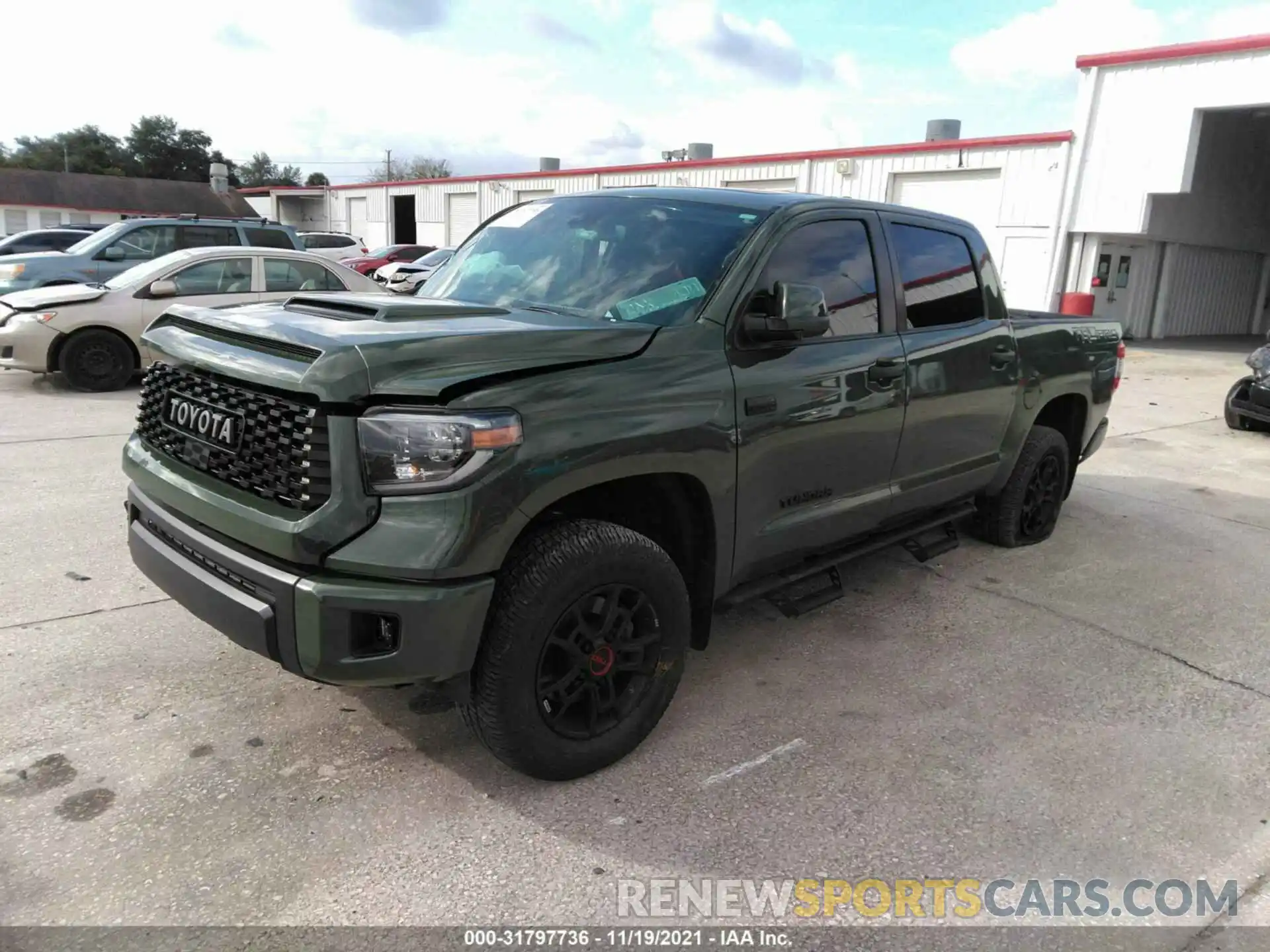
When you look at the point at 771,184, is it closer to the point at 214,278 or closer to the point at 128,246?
the point at 128,246

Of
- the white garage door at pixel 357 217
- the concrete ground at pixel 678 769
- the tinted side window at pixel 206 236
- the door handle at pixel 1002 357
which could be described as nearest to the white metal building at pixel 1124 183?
the tinted side window at pixel 206 236

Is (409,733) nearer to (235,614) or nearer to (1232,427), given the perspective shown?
(235,614)

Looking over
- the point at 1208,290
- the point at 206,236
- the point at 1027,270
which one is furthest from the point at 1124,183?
the point at 206,236

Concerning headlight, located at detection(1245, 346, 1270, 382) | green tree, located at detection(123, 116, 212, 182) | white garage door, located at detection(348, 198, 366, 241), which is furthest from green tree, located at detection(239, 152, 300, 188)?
headlight, located at detection(1245, 346, 1270, 382)

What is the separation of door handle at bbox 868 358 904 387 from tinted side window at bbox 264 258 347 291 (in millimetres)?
7697

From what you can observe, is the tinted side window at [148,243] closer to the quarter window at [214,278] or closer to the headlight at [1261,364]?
the quarter window at [214,278]

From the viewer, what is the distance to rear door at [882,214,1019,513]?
418 cm

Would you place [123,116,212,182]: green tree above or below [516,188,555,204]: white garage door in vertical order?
above

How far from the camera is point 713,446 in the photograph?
3105mm

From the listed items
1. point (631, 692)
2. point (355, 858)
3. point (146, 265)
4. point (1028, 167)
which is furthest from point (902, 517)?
point (1028, 167)

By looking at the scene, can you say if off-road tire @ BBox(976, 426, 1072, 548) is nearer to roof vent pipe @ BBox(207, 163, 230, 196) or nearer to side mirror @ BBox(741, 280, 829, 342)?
side mirror @ BBox(741, 280, 829, 342)

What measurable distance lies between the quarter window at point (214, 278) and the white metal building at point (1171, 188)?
55.0 feet

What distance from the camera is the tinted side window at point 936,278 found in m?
4.23

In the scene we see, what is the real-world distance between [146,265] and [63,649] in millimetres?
7803
